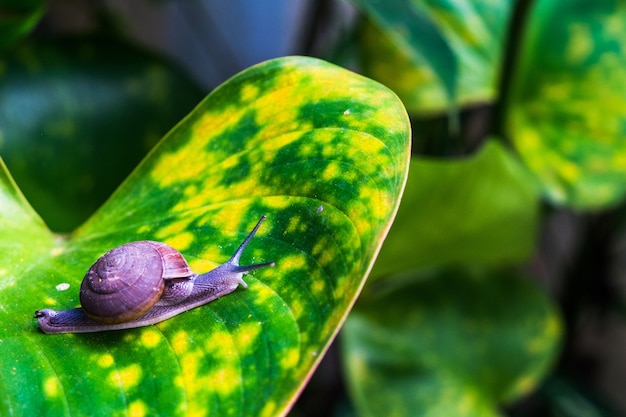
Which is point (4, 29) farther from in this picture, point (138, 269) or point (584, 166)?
point (584, 166)

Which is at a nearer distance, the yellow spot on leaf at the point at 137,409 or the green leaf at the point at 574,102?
the yellow spot on leaf at the point at 137,409

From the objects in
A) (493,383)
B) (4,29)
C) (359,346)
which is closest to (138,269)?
(4,29)

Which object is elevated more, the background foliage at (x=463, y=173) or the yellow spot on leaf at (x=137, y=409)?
the yellow spot on leaf at (x=137, y=409)

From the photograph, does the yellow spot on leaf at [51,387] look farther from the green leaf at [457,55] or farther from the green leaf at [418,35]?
the green leaf at [457,55]

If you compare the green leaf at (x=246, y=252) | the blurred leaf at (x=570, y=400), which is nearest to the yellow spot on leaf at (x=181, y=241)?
the green leaf at (x=246, y=252)

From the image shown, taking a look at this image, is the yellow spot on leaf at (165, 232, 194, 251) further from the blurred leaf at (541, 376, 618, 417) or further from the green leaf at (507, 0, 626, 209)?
the blurred leaf at (541, 376, 618, 417)

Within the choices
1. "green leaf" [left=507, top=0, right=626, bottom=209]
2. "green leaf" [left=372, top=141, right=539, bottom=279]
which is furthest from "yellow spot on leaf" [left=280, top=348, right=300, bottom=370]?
"green leaf" [left=507, top=0, right=626, bottom=209]

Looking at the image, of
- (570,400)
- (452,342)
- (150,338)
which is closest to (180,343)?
(150,338)
